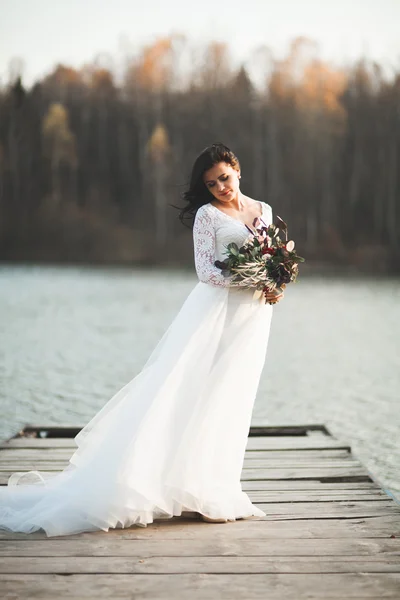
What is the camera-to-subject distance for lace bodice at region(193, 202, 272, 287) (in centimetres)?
395

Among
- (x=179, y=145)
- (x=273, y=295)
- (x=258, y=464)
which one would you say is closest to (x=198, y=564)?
(x=273, y=295)

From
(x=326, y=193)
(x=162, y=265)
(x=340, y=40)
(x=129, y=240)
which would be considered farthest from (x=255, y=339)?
(x=340, y=40)

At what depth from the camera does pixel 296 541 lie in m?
3.54

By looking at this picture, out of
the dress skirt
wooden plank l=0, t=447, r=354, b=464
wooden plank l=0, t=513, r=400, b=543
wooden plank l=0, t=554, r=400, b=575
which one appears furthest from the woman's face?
wooden plank l=0, t=447, r=354, b=464

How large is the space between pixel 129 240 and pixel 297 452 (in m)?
37.1

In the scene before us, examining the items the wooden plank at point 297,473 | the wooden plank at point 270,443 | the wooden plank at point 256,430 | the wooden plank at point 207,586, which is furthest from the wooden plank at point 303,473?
the wooden plank at point 207,586

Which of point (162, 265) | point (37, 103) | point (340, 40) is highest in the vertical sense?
point (340, 40)

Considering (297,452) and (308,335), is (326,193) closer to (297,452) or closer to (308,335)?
(308,335)

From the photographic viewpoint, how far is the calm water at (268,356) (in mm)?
9164

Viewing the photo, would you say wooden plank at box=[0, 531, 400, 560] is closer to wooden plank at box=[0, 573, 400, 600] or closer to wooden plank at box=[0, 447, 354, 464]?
wooden plank at box=[0, 573, 400, 600]

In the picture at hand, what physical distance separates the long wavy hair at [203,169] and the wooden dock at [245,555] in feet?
5.32

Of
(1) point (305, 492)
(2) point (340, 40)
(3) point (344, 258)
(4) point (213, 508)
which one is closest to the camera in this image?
(4) point (213, 508)

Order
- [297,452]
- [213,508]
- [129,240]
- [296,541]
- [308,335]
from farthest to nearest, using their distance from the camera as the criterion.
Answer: [129,240]
[308,335]
[297,452]
[213,508]
[296,541]

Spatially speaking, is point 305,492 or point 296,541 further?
point 305,492
